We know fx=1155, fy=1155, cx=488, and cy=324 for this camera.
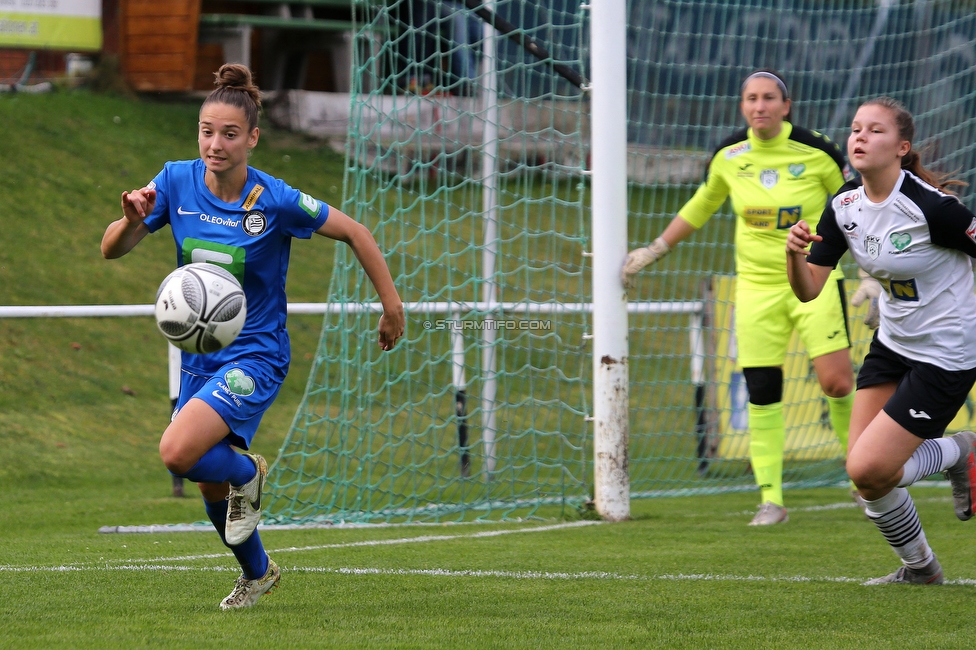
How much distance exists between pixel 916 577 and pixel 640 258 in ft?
7.99

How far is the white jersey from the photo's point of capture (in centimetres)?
428

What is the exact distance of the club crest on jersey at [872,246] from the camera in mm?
4371

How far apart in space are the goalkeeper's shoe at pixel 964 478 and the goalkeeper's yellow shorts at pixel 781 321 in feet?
5.63

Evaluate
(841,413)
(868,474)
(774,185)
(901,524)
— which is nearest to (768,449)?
(841,413)

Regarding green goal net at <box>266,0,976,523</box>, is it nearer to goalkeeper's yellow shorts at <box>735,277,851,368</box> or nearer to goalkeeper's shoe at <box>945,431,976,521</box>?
goalkeeper's yellow shorts at <box>735,277,851,368</box>

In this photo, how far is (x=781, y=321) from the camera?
6496mm

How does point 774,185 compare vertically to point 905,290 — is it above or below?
above

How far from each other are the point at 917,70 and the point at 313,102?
403 inches

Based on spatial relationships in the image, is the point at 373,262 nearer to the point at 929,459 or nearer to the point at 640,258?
the point at 929,459

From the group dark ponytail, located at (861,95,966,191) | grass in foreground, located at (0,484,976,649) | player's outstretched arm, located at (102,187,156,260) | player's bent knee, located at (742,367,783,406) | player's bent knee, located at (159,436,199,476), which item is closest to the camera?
grass in foreground, located at (0,484,976,649)

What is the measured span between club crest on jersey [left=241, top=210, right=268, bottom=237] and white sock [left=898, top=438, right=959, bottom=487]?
8.45 feet

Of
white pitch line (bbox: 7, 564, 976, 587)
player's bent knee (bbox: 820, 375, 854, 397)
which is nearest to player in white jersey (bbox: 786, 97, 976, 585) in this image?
white pitch line (bbox: 7, 564, 976, 587)

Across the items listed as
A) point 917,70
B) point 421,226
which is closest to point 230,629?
point 421,226
